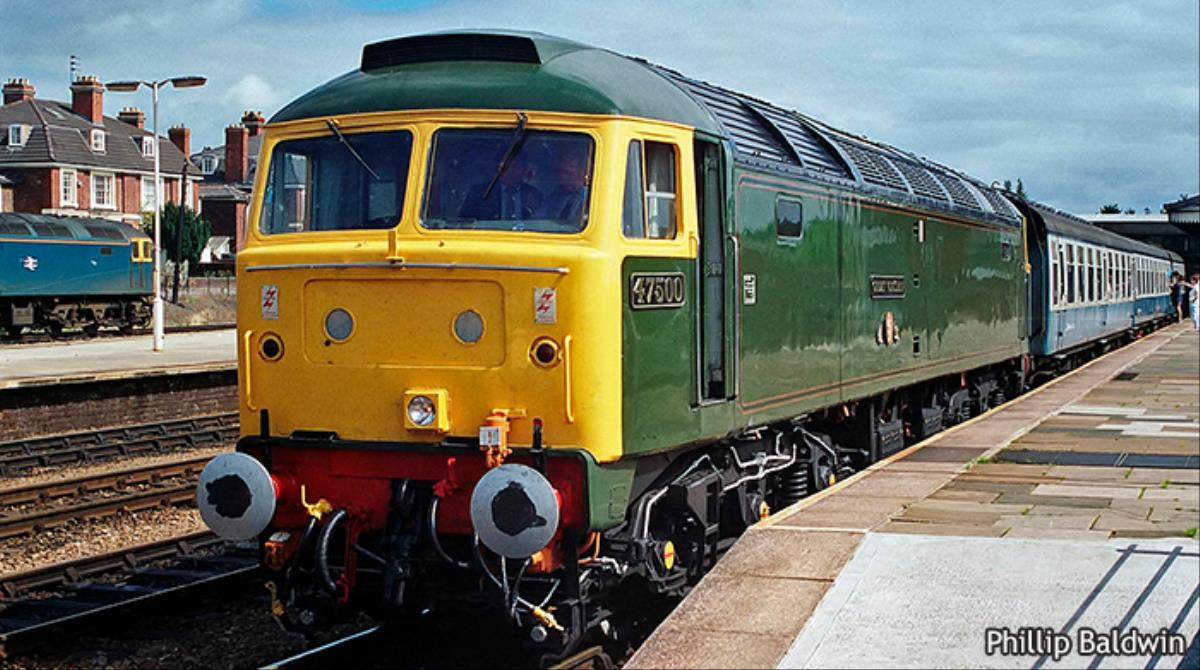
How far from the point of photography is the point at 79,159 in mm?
58125

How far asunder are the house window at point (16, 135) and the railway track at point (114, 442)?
43.0m

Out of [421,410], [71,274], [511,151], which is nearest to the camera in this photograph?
[421,410]

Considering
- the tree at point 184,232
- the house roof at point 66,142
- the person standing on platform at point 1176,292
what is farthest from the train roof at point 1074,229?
the house roof at point 66,142

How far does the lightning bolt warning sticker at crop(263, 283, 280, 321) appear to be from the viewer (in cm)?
755

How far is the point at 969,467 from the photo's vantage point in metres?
11.0

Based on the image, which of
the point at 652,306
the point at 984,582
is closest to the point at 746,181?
the point at 652,306

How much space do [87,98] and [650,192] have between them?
195 feet

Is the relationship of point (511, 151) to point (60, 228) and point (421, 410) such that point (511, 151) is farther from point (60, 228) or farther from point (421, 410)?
point (60, 228)

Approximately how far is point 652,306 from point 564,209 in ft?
2.41

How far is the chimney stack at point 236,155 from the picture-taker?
7000cm

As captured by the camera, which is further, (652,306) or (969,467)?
(969,467)

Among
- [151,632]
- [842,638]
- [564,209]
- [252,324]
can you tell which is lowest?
[151,632]

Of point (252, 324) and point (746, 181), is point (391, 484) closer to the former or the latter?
point (252, 324)

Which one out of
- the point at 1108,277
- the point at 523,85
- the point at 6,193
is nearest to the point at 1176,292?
the point at 1108,277
